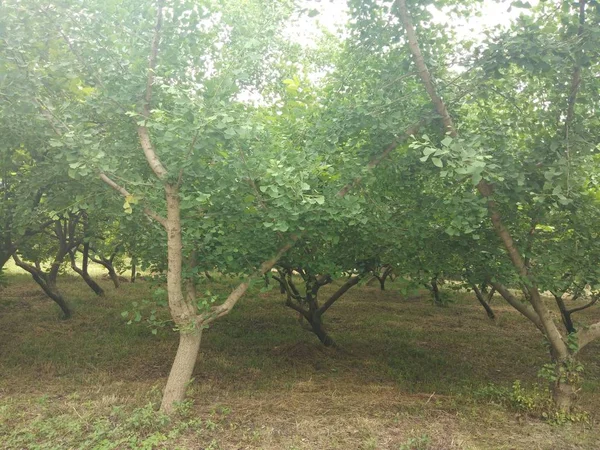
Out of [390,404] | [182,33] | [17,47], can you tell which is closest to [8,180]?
[17,47]

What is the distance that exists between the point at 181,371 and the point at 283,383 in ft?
9.22

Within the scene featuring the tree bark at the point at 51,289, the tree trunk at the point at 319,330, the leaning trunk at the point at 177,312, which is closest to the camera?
the leaning trunk at the point at 177,312

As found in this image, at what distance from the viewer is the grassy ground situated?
198 inches

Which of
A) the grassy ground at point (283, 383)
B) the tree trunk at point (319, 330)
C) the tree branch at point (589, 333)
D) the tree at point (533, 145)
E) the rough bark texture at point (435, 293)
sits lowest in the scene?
the grassy ground at point (283, 383)

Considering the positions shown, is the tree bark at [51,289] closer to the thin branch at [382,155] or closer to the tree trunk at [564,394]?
the thin branch at [382,155]

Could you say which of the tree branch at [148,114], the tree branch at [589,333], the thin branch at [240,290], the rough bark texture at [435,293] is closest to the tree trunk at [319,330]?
the rough bark texture at [435,293]

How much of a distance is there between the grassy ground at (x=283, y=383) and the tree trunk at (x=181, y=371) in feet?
0.58

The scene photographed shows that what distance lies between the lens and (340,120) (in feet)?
18.3

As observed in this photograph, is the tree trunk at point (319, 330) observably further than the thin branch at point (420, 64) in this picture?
Yes

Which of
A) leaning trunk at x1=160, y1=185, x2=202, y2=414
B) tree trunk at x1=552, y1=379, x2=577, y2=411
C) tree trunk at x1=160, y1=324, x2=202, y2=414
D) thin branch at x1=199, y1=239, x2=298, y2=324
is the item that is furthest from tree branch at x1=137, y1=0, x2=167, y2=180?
tree trunk at x1=552, y1=379, x2=577, y2=411

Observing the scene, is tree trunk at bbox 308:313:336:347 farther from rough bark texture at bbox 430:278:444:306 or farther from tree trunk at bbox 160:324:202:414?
tree trunk at bbox 160:324:202:414

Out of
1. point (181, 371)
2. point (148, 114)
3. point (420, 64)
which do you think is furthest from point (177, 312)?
point (420, 64)

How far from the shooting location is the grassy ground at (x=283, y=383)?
5.03 metres

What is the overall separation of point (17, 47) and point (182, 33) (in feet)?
5.66
